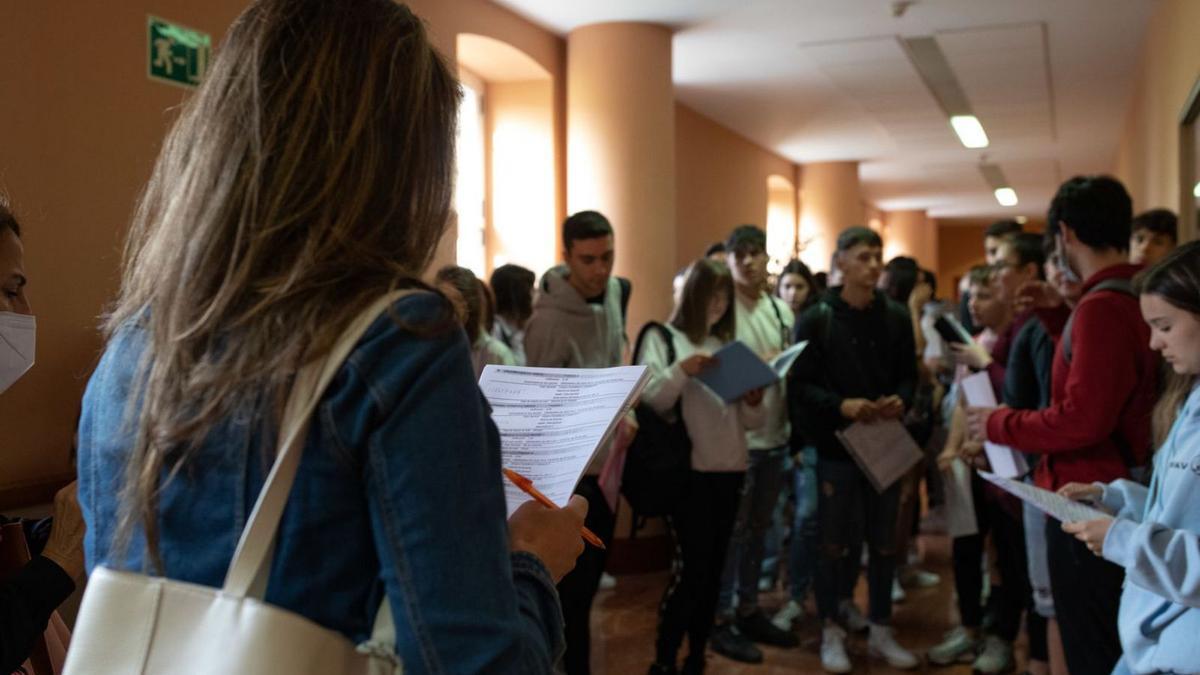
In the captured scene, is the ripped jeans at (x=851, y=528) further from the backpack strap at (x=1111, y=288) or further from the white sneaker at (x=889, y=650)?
the backpack strap at (x=1111, y=288)

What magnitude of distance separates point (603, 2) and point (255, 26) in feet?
15.3

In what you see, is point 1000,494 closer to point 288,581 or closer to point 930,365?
point 930,365

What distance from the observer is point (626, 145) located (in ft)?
18.5

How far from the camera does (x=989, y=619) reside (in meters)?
3.91

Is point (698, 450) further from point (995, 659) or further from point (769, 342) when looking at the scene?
point (995, 659)

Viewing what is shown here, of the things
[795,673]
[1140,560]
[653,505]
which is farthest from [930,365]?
[1140,560]

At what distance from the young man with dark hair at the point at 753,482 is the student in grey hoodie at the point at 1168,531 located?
204 centimetres

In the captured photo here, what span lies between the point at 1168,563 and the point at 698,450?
1856 mm

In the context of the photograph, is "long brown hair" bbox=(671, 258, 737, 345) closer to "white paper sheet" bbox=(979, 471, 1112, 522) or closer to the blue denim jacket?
Result: "white paper sheet" bbox=(979, 471, 1112, 522)

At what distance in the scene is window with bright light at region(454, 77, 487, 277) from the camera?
576cm

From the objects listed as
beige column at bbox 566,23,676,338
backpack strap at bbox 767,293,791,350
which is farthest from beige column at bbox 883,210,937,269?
backpack strap at bbox 767,293,791,350

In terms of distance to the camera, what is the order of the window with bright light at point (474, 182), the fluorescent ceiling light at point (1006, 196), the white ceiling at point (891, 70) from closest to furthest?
the white ceiling at point (891, 70) < the window with bright light at point (474, 182) < the fluorescent ceiling light at point (1006, 196)

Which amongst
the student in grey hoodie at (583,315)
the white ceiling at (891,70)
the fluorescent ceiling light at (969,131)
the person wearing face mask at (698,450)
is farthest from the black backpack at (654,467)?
the fluorescent ceiling light at (969,131)

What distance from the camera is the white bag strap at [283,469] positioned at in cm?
77
